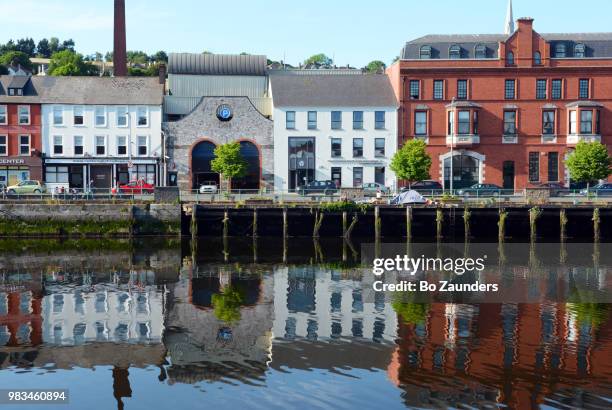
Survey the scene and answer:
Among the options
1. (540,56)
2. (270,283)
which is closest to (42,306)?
(270,283)

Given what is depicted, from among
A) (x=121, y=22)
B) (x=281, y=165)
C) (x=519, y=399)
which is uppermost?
(x=121, y=22)

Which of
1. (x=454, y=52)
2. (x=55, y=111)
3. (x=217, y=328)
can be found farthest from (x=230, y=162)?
(x=217, y=328)

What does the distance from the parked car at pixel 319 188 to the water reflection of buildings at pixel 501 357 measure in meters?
29.9

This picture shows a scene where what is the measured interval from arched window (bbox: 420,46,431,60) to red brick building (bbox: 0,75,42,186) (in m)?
34.4

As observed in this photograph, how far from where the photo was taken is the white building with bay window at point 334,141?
72500 mm

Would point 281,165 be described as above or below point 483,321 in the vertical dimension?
above

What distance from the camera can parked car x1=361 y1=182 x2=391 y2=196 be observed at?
206ft

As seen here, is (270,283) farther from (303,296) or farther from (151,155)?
(151,155)

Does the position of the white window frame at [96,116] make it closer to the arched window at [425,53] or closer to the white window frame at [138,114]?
the white window frame at [138,114]

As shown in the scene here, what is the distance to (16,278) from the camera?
39.8 m

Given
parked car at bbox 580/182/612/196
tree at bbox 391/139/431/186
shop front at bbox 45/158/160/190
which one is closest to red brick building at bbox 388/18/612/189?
tree at bbox 391/139/431/186

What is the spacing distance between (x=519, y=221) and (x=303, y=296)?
1019 inches

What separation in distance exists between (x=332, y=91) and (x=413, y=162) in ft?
41.4

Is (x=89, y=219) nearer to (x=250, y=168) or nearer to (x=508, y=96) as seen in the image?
(x=250, y=168)
